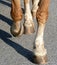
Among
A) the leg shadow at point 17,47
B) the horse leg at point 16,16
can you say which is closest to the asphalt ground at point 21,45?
the leg shadow at point 17,47

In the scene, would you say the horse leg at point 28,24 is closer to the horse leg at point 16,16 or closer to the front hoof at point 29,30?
the front hoof at point 29,30

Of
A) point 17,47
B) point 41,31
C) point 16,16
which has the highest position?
point 41,31

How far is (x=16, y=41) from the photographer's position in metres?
4.18

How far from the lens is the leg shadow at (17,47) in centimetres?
369

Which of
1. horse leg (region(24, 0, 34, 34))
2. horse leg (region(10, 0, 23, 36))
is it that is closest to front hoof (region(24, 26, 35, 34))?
horse leg (region(24, 0, 34, 34))

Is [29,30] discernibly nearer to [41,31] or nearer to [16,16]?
[16,16]

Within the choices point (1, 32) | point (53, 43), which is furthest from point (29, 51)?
point (1, 32)

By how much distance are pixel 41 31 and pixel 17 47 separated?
0.59 m

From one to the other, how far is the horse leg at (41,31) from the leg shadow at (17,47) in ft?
0.48

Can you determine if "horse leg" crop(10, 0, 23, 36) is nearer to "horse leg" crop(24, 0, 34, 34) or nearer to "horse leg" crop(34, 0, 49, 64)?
"horse leg" crop(24, 0, 34, 34)

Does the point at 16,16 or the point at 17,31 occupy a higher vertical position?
the point at 16,16

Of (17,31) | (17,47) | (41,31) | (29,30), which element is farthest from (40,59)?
(29,30)

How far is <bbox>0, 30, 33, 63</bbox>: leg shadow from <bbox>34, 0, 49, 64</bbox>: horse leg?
145mm

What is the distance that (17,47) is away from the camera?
3.96 metres
